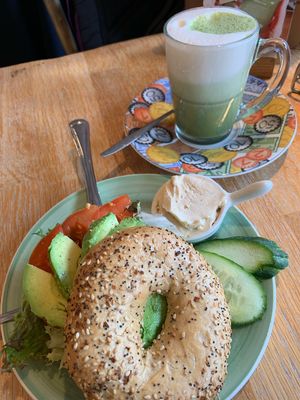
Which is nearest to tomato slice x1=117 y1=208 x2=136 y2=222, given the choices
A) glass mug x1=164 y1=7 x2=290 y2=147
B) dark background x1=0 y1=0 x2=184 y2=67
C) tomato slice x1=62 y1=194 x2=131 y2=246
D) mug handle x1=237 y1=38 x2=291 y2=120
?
tomato slice x1=62 y1=194 x2=131 y2=246

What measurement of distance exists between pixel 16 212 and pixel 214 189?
20.0 inches

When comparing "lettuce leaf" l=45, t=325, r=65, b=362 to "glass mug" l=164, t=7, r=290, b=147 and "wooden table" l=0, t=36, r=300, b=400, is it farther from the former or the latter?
"glass mug" l=164, t=7, r=290, b=147

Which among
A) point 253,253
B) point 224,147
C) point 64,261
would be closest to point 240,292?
point 253,253

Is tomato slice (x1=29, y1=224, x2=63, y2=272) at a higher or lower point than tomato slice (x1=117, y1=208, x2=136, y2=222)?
higher

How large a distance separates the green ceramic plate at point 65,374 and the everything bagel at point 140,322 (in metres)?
0.06

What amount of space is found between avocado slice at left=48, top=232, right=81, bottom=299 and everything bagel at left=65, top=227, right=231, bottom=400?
55mm

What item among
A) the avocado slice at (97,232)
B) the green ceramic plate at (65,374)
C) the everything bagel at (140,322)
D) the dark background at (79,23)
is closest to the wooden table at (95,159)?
the green ceramic plate at (65,374)

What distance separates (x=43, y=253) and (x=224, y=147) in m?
0.59

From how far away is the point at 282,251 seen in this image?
2.65 ft

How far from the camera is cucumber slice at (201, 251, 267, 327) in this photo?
0.72m

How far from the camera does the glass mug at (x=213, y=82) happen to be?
966 mm

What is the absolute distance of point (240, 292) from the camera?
740 millimetres

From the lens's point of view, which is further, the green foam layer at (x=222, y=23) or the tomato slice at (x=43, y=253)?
the green foam layer at (x=222, y=23)

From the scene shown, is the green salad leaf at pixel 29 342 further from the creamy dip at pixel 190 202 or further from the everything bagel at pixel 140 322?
the creamy dip at pixel 190 202
